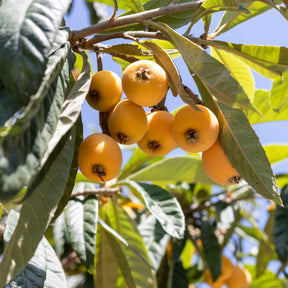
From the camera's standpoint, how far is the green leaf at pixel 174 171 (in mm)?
1947

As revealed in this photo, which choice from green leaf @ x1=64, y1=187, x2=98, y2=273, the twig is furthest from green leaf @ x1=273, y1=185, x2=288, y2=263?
green leaf @ x1=64, y1=187, x2=98, y2=273

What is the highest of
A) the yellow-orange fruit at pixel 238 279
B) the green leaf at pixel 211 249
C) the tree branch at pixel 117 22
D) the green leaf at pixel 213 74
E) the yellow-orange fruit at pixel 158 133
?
the tree branch at pixel 117 22

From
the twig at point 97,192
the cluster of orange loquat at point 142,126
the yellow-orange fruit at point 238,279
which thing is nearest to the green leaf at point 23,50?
the cluster of orange loquat at point 142,126

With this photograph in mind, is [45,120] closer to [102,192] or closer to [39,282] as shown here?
[39,282]

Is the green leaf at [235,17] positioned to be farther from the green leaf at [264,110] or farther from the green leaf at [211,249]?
the green leaf at [211,249]

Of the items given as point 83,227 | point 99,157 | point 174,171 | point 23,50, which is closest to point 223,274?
point 174,171

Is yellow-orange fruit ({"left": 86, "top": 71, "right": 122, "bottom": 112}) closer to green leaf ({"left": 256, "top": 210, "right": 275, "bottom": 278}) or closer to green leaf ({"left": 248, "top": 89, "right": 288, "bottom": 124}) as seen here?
green leaf ({"left": 248, "top": 89, "right": 288, "bottom": 124})

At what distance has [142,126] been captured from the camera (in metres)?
1.09

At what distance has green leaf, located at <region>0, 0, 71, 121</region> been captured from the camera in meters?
0.72

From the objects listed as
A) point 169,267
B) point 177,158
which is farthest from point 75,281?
point 177,158

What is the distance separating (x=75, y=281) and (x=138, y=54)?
130 cm

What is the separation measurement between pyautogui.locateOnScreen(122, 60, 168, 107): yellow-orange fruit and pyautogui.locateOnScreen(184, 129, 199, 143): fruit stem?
0.37 feet

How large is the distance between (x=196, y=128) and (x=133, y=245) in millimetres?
879

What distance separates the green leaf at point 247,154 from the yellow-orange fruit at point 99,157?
0.28 metres
